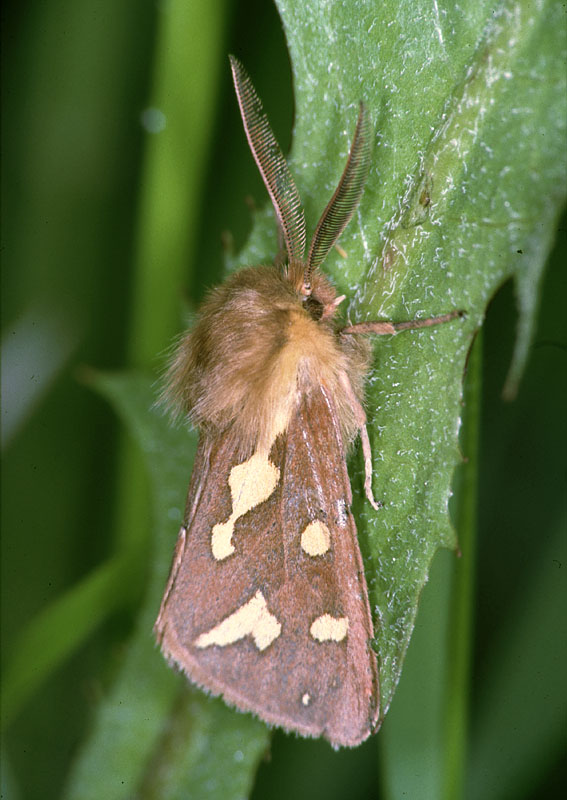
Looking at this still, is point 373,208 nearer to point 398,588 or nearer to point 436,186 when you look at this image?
point 436,186

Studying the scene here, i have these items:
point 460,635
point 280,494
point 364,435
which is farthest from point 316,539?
point 460,635

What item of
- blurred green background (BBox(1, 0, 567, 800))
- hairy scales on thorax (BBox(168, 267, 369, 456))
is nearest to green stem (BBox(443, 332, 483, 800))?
blurred green background (BBox(1, 0, 567, 800))

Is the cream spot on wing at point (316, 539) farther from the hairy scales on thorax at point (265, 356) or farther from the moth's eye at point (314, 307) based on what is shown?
the moth's eye at point (314, 307)

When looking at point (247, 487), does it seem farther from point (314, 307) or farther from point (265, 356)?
point (314, 307)

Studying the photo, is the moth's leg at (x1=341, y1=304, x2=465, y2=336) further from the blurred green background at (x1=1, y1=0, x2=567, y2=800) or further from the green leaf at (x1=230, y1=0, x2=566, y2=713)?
the blurred green background at (x1=1, y1=0, x2=567, y2=800)

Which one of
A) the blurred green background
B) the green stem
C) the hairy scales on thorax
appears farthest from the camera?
the blurred green background

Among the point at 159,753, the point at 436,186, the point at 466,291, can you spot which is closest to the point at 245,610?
the point at 159,753

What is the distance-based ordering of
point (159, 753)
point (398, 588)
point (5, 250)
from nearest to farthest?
point (398, 588) < point (159, 753) < point (5, 250)
